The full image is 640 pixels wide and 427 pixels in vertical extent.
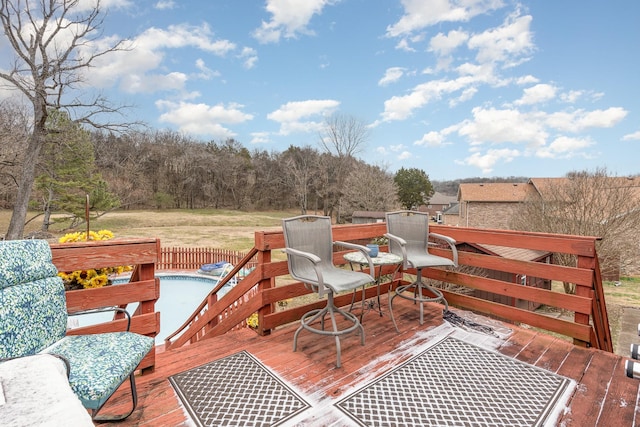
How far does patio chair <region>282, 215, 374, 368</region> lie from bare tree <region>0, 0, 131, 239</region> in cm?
1152

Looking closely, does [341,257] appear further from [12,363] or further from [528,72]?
[528,72]

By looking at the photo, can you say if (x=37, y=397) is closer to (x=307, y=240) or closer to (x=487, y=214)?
(x=307, y=240)

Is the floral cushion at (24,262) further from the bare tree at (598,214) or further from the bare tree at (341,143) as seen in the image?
the bare tree at (341,143)

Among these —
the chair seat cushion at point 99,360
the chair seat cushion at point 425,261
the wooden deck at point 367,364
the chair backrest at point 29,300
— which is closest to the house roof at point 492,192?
the chair seat cushion at point 425,261

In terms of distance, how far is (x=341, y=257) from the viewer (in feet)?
10.7

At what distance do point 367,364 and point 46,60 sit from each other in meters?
14.1

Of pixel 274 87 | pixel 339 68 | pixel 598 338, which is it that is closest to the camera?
pixel 598 338

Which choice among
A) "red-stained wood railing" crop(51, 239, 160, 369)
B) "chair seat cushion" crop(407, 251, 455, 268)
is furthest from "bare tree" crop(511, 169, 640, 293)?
"red-stained wood railing" crop(51, 239, 160, 369)

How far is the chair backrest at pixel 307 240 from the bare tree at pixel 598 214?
367 inches

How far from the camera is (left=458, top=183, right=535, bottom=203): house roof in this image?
2320 cm

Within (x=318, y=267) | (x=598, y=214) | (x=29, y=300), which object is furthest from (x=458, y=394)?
(x=598, y=214)

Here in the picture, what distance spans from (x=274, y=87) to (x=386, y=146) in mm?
11709

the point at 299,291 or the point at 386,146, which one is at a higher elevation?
the point at 386,146

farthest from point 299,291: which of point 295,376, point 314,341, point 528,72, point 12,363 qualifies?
point 528,72
